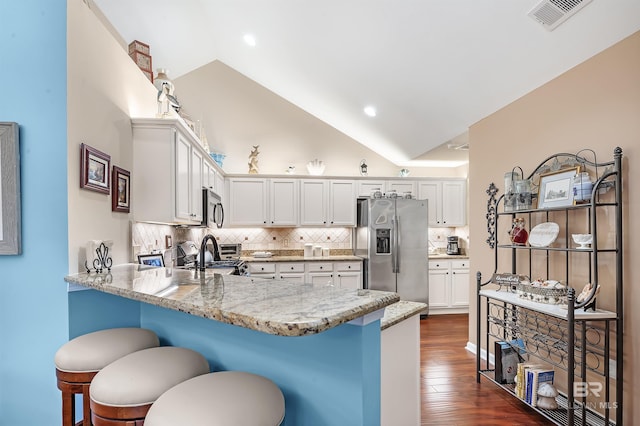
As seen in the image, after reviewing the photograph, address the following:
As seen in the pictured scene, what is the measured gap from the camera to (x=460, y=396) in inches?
107

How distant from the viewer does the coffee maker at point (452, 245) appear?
5.74m

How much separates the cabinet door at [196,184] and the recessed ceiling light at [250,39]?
1.73 meters

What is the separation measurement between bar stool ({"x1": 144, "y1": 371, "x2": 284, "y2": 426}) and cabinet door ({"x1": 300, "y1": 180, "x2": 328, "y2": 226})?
14.5 feet

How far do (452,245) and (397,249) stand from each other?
127 centimetres

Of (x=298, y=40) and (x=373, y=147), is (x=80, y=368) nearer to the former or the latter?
(x=298, y=40)

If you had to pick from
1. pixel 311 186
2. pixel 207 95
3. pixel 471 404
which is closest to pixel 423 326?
pixel 471 404

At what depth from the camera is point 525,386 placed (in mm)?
2445

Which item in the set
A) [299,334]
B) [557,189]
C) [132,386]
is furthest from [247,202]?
[299,334]

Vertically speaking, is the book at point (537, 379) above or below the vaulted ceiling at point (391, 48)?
below

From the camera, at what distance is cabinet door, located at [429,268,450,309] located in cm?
529

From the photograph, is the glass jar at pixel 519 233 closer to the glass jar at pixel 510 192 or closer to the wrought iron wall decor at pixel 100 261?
the glass jar at pixel 510 192

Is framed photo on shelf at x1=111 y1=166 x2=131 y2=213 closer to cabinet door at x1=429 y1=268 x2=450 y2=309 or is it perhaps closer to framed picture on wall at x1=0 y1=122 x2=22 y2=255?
framed picture on wall at x1=0 y1=122 x2=22 y2=255

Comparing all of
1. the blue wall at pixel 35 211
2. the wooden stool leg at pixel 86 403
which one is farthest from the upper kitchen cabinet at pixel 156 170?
the wooden stool leg at pixel 86 403

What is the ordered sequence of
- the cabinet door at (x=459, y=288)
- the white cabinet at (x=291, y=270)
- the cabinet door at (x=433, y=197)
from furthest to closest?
the cabinet door at (x=433, y=197)
the cabinet door at (x=459, y=288)
the white cabinet at (x=291, y=270)
